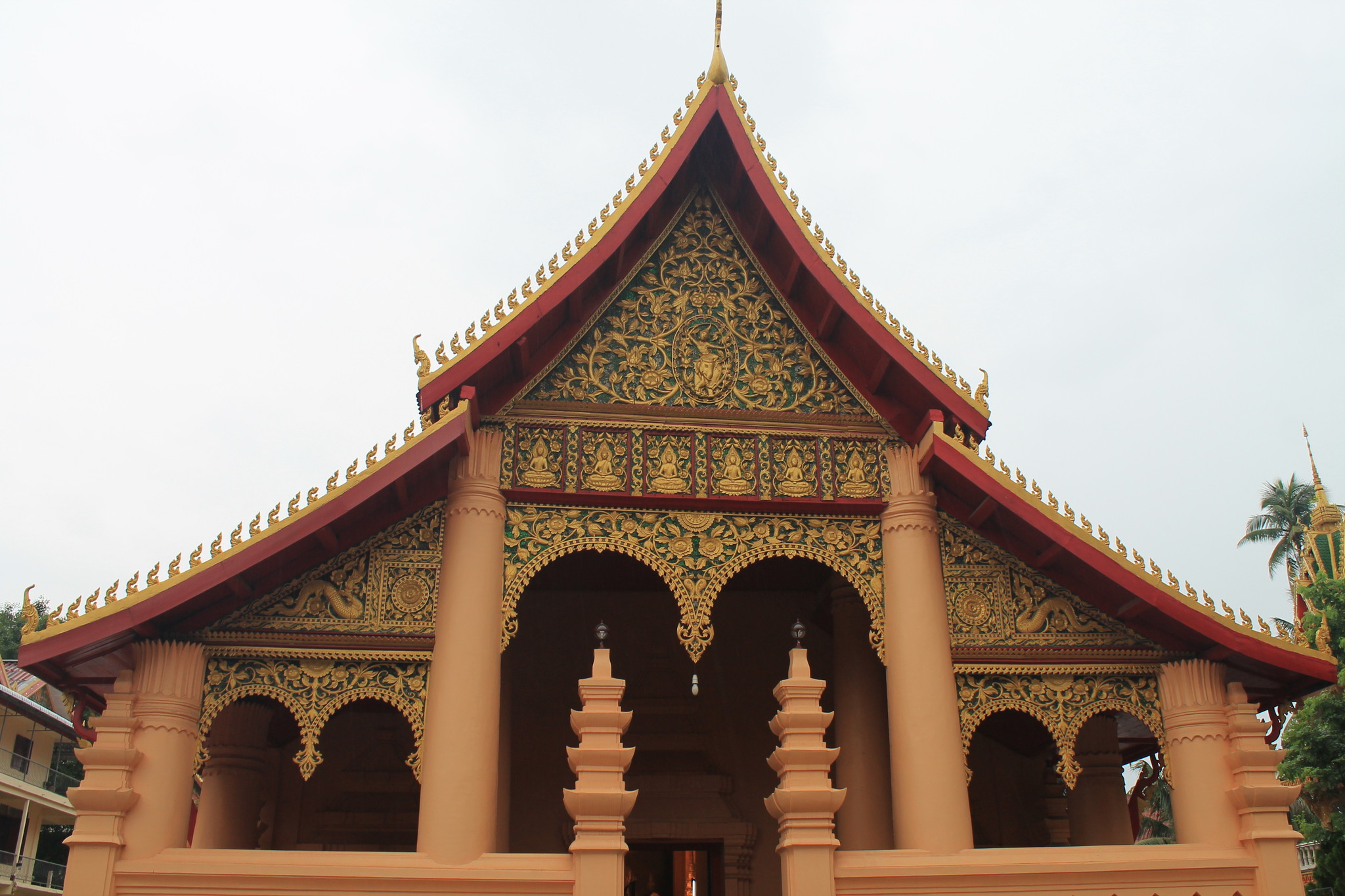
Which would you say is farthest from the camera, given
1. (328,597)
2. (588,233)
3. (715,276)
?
(715,276)

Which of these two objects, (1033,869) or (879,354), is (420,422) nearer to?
(879,354)

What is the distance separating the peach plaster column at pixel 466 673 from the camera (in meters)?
7.50

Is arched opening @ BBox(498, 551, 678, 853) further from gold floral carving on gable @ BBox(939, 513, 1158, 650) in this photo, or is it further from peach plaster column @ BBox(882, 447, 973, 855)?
gold floral carving on gable @ BBox(939, 513, 1158, 650)

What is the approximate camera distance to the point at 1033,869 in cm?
775

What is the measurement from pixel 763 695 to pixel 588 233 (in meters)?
5.70

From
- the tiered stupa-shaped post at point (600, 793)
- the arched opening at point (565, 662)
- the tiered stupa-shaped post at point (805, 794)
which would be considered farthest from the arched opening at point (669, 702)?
the tiered stupa-shaped post at point (600, 793)

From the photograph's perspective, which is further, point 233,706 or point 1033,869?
point 233,706

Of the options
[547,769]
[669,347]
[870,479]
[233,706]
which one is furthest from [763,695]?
[233,706]

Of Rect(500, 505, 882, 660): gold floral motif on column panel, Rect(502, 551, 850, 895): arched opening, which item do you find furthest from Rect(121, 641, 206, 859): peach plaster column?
Rect(502, 551, 850, 895): arched opening

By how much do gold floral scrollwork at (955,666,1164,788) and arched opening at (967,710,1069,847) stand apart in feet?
10.4

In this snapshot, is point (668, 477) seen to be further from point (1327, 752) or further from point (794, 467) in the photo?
point (1327, 752)

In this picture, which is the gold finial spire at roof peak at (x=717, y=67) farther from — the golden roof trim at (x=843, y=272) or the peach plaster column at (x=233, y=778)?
the peach plaster column at (x=233, y=778)

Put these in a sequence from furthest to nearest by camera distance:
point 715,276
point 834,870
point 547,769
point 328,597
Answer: point 547,769
point 715,276
point 328,597
point 834,870

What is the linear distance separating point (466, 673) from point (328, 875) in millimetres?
1612
